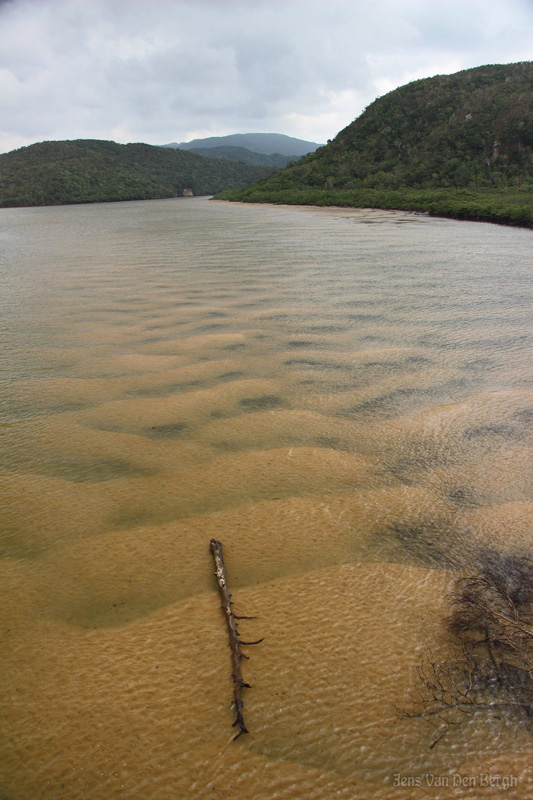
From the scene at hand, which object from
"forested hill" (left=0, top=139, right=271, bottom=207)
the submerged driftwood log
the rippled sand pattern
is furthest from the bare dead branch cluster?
"forested hill" (left=0, top=139, right=271, bottom=207)

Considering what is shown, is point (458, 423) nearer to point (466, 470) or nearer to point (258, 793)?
point (466, 470)

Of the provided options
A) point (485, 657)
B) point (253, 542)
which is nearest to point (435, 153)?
point (253, 542)

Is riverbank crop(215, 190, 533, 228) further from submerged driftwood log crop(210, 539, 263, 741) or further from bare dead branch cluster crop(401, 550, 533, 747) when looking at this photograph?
submerged driftwood log crop(210, 539, 263, 741)

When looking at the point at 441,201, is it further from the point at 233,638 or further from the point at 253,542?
the point at 233,638

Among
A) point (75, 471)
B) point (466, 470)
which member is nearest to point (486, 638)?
point (466, 470)

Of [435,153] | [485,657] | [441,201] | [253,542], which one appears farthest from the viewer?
[435,153]
